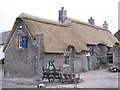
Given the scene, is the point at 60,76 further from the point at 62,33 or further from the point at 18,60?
the point at 62,33

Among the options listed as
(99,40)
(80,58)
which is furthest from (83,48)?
(99,40)

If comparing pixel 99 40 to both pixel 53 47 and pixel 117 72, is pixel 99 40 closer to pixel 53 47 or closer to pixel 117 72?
pixel 117 72

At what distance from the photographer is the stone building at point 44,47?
92.7 feet

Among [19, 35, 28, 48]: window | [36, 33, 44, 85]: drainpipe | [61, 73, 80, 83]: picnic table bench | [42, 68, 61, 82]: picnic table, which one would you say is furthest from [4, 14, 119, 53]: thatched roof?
[61, 73, 80, 83]: picnic table bench

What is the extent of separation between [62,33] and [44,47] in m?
6.30

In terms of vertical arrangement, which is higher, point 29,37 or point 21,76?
point 29,37

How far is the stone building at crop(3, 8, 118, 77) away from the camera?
28.2m

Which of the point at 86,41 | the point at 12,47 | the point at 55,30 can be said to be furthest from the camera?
the point at 86,41

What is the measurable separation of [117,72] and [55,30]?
9.23 meters

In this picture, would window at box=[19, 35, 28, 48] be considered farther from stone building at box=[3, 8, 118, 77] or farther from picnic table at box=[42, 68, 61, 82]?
picnic table at box=[42, 68, 61, 82]

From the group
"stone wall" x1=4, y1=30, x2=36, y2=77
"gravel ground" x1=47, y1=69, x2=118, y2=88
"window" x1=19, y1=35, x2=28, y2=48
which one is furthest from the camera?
"window" x1=19, y1=35, x2=28, y2=48

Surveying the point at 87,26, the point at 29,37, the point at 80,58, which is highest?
the point at 87,26

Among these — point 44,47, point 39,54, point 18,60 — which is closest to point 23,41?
point 18,60

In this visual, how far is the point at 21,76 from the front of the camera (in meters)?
29.3
